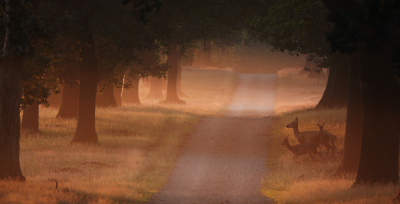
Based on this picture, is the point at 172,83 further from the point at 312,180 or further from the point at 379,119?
the point at 379,119

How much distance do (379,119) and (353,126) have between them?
2.94 metres

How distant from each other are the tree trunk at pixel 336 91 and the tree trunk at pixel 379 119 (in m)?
15.2

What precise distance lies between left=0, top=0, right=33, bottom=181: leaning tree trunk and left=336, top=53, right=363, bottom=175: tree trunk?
894cm

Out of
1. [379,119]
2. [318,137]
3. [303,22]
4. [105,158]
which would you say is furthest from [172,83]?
[379,119]

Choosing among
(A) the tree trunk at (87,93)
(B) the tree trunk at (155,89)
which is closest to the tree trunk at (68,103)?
(A) the tree trunk at (87,93)

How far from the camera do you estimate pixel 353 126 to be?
1402cm

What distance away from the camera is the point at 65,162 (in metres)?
15.3

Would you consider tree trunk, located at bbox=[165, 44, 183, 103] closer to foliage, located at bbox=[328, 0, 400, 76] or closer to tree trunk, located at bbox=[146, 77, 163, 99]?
tree trunk, located at bbox=[146, 77, 163, 99]

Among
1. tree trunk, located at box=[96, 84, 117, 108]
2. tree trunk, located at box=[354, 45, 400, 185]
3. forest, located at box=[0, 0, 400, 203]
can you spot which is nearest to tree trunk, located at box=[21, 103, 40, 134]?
forest, located at box=[0, 0, 400, 203]

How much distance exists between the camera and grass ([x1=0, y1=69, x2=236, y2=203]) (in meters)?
10.2

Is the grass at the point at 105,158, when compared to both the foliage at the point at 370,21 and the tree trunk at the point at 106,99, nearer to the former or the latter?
the tree trunk at the point at 106,99

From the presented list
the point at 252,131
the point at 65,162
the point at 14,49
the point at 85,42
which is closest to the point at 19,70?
the point at 14,49

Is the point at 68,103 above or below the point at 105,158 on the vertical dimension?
above

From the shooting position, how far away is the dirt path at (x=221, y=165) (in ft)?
38.6
